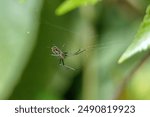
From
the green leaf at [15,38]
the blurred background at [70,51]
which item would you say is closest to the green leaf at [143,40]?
the blurred background at [70,51]

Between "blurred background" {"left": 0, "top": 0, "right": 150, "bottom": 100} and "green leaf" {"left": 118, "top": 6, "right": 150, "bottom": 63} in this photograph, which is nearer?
"green leaf" {"left": 118, "top": 6, "right": 150, "bottom": 63}

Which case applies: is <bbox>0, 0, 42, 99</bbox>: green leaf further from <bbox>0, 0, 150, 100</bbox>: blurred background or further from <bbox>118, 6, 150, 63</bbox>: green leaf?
<bbox>118, 6, 150, 63</bbox>: green leaf

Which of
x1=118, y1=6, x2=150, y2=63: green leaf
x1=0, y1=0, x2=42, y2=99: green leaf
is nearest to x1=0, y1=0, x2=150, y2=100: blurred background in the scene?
x1=0, y1=0, x2=42, y2=99: green leaf

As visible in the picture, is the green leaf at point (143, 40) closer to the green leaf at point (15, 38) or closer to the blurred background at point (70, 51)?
the blurred background at point (70, 51)

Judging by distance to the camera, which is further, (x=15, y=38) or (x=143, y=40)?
(x=15, y=38)

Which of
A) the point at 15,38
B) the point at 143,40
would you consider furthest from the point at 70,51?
the point at 143,40

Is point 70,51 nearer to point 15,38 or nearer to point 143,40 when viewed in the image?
point 15,38

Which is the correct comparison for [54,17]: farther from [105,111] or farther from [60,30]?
[105,111]
